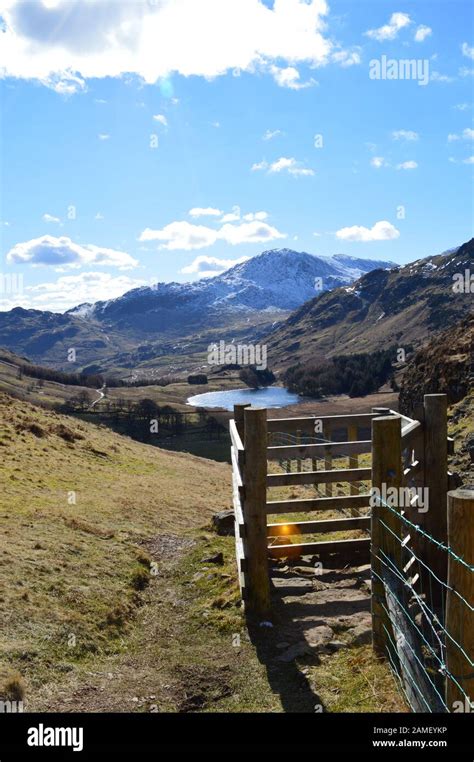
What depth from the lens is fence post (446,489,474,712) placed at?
4.09 m

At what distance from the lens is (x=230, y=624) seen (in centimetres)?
873

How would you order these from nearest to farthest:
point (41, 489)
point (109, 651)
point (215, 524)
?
point (109, 651), point (215, 524), point (41, 489)

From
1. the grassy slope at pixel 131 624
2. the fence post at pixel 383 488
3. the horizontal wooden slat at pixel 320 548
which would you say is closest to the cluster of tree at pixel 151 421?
the grassy slope at pixel 131 624

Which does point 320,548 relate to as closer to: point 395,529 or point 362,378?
point 395,529

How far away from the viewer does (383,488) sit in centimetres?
658

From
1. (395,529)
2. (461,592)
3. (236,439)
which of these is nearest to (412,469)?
(395,529)

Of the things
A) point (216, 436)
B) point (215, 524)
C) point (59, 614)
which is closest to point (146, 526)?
point (215, 524)

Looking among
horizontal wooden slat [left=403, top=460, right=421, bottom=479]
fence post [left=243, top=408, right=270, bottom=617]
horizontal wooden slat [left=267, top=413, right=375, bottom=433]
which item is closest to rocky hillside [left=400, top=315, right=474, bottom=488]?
horizontal wooden slat [left=267, top=413, right=375, bottom=433]

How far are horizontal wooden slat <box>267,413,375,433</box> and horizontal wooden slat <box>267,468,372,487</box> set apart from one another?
117cm

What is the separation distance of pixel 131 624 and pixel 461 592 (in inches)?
272

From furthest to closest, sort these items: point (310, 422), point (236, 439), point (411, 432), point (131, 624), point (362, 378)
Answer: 1. point (362, 378)
2. point (310, 422)
3. point (236, 439)
4. point (131, 624)
5. point (411, 432)
